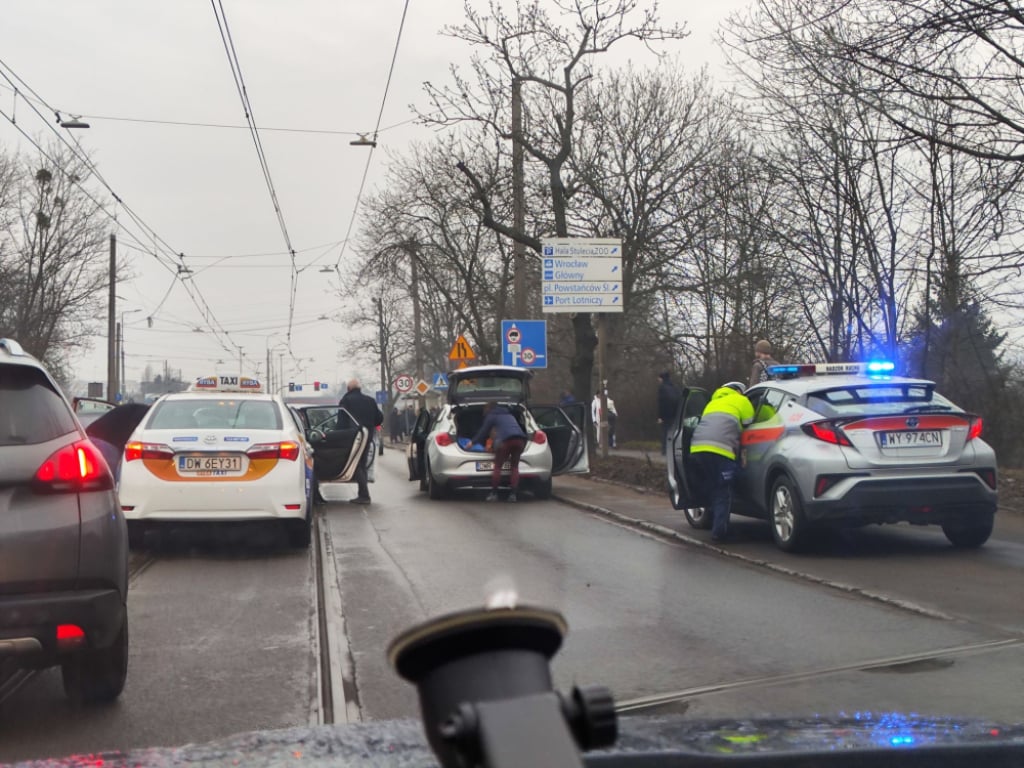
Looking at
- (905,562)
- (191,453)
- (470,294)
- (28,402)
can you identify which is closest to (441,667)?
(28,402)

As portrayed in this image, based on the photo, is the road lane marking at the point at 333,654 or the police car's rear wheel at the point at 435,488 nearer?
the road lane marking at the point at 333,654

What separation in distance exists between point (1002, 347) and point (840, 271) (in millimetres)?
3382

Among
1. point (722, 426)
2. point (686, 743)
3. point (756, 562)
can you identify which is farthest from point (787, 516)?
point (686, 743)

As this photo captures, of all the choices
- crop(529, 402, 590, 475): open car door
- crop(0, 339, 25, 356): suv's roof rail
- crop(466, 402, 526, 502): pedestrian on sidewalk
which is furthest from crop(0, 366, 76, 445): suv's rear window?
crop(529, 402, 590, 475): open car door

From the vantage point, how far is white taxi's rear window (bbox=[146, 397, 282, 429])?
10.9m

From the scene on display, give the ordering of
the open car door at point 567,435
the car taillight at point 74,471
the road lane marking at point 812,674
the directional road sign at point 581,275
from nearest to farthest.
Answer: the car taillight at point 74,471 → the road lane marking at point 812,674 → the open car door at point 567,435 → the directional road sign at point 581,275

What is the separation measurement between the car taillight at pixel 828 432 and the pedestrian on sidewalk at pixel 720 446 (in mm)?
962

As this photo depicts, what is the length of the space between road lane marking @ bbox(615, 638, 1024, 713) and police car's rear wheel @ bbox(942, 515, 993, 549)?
3.78 metres

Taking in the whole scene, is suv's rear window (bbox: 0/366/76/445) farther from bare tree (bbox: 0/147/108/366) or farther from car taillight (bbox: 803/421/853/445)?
bare tree (bbox: 0/147/108/366)

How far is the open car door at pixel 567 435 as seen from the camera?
59.1 feet

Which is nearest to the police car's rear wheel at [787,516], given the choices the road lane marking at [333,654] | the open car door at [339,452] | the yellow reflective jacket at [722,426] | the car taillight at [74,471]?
the yellow reflective jacket at [722,426]

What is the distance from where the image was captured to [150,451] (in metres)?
10.5

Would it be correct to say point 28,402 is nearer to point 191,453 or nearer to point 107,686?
point 107,686

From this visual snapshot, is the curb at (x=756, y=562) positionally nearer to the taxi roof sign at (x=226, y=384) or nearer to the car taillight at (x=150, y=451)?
the taxi roof sign at (x=226, y=384)
